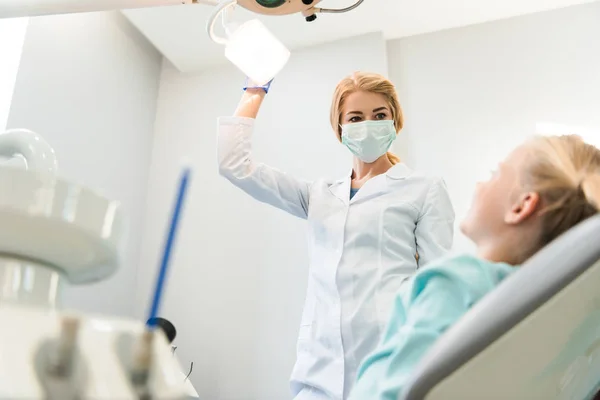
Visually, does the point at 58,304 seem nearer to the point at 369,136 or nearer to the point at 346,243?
the point at 346,243

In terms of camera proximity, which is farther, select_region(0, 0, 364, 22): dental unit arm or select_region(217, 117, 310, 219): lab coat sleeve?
select_region(217, 117, 310, 219): lab coat sleeve

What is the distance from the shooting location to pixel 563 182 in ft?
2.48

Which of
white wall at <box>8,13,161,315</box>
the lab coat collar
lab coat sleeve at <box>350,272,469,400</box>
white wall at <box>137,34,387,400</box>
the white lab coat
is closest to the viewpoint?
lab coat sleeve at <box>350,272,469,400</box>

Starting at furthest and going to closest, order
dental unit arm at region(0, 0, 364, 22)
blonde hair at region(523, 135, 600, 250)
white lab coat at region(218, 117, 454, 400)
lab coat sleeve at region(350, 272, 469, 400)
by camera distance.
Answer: white lab coat at region(218, 117, 454, 400) < dental unit arm at region(0, 0, 364, 22) < blonde hair at region(523, 135, 600, 250) < lab coat sleeve at region(350, 272, 469, 400)

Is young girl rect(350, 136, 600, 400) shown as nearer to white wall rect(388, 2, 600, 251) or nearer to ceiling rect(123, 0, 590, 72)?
white wall rect(388, 2, 600, 251)

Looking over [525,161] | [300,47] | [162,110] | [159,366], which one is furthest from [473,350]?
[162,110]

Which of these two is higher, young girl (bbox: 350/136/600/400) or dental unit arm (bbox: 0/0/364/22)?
dental unit arm (bbox: 0/0/364/22)

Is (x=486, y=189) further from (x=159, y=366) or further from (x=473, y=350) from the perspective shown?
(x=159, y=366)

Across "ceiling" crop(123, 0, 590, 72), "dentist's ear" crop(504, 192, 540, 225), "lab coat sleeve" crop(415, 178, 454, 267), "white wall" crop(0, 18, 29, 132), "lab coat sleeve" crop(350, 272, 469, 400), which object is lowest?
"lab coat sleeve" crop(350, 272, 469, 400)

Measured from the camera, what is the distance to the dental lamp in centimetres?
90

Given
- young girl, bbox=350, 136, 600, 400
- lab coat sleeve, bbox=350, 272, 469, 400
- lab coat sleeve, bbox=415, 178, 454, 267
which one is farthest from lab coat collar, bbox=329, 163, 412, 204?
lab coat sleeve, bbox=350, 272, 469, 400

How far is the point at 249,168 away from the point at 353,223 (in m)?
0.34

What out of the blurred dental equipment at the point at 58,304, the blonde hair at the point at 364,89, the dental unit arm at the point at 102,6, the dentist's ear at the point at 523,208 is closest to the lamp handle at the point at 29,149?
the blurred dental equipment at the point at 58,304

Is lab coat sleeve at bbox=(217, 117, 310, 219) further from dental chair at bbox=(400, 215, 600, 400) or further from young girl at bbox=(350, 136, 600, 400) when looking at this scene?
dental chair at bbox=(400, 215, 600, 400)
